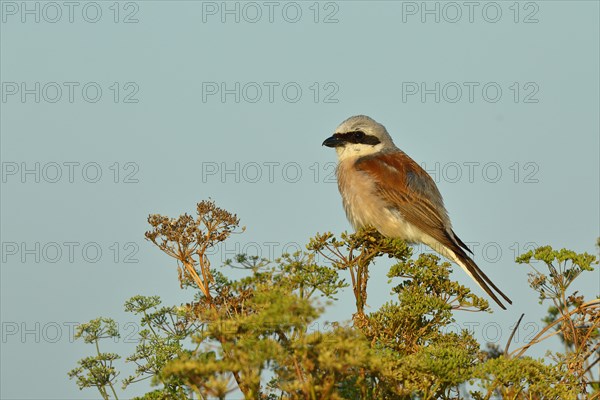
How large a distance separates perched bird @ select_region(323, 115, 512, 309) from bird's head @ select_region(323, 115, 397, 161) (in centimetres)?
8

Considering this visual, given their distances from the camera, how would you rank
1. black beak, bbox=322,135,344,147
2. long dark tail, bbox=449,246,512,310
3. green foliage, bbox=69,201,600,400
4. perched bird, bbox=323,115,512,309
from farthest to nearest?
black beak, bbox=322,135,344,147 → perched bird, bbox=323,115,512,309 → long dark tail, bbox=449,246,512,310 → green foliage, bbox=69,201,600,400

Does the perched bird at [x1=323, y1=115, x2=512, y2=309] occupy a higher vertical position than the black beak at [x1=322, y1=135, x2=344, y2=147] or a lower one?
lower

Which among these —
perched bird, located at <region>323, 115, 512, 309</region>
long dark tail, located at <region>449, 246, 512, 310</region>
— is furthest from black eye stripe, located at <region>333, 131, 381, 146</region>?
long dark tail, located at <region>449, 246, 512, 310</region>

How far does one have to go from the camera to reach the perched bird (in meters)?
7.68

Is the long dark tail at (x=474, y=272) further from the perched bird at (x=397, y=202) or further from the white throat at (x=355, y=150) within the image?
the white throat at (x=355, y=150)

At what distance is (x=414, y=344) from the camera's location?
411 centimetres

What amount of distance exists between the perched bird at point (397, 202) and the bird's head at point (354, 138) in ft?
0.27

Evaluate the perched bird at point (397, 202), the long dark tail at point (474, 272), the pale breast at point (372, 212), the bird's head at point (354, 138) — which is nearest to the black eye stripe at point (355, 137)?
the bird's head at point (354, 138)

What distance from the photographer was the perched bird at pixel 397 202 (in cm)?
768

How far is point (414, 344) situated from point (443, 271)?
56 cm

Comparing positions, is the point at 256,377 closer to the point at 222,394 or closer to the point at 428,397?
the point at 222,394

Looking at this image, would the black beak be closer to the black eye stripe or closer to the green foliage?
the black eye stripe

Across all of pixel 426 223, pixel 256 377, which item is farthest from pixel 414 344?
pixel 426 223

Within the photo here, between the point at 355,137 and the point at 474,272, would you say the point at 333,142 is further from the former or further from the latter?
the point at 474,272
